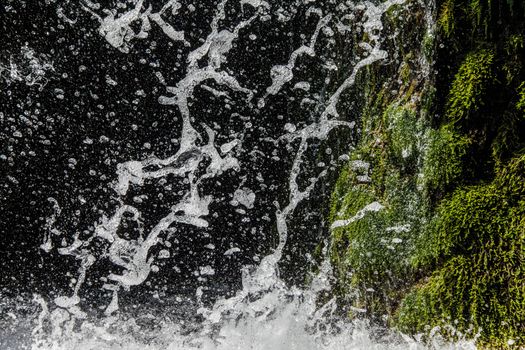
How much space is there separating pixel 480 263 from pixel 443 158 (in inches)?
19.7

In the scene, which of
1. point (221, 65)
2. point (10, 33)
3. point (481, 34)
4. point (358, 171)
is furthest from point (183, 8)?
point (481, 34)

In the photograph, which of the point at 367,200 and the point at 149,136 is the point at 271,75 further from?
the point at 367,200

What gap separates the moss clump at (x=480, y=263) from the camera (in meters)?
2.00

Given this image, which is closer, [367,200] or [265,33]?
[367,200]

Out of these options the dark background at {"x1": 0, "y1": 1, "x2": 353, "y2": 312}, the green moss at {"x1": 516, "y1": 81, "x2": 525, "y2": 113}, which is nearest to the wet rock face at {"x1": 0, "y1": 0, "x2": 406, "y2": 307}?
the dark background at {"x1": 0, "y1": 1, "x2": 353, "y2": 312}

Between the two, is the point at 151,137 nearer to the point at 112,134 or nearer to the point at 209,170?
the point at 112,134

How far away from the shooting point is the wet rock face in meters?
3.71

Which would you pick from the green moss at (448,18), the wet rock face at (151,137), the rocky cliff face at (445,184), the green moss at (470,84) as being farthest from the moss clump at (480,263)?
the wet rock face at (151,137)

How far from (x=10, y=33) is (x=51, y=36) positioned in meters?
0.28

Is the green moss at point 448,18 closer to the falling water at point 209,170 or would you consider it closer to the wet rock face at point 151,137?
the falling water at point 209,170

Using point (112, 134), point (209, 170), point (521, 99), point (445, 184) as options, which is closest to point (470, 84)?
point (521, 99)

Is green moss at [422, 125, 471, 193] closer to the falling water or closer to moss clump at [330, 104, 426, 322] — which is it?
moss clump at [330, 104, 426, 322]

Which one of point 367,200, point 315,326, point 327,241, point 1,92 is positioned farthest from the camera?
point 1,92

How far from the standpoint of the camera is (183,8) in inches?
154
